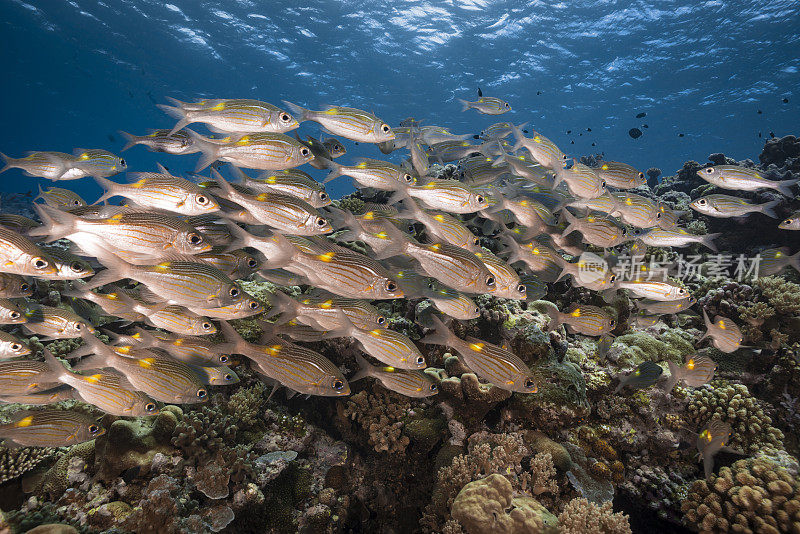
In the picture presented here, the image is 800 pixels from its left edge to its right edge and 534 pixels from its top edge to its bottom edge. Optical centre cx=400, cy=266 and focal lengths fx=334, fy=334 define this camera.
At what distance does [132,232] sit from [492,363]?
12.0 feet

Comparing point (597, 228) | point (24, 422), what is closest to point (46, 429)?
point (24, 422)

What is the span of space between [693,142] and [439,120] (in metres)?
44.9

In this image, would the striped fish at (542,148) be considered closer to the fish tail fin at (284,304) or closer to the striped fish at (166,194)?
the fish tail fin at (284,304)

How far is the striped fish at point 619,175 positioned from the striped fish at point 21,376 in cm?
779

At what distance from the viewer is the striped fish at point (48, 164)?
4.84 m

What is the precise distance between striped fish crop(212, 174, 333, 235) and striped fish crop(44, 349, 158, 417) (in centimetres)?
211

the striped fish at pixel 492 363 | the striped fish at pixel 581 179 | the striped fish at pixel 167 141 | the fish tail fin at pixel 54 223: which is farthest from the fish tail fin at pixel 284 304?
the striped fish at pixel 581 179

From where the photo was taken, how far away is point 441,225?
4109mm

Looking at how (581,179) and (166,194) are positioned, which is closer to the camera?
(166,194)

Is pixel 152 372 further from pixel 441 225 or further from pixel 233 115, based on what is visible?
pixel 441 225

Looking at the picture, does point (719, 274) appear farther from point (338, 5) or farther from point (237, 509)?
point (338, 5)

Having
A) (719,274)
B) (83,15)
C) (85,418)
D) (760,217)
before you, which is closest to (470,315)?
(85,418)

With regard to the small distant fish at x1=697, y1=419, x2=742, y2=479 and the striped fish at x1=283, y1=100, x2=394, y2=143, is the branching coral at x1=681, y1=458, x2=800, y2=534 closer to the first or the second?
the small distant fish at x1=697, y1=419, x2=742, y2=479

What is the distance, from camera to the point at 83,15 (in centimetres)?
2803
